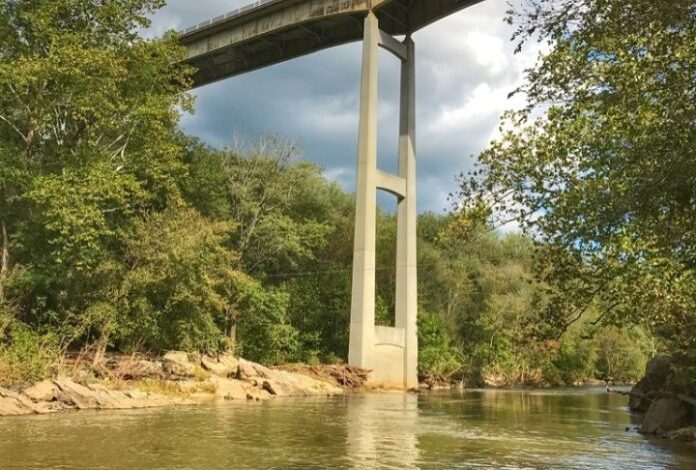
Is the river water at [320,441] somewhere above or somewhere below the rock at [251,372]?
below

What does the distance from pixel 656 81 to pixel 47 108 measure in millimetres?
27655

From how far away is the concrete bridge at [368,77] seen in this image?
140 ft

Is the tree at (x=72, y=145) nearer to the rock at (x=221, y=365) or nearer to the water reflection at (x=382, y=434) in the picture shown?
the rock at (x=221, y=365)

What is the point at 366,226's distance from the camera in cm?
4275

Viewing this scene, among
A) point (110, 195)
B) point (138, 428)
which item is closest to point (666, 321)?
point (138, 428)

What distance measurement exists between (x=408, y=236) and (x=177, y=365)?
19749 millimetres

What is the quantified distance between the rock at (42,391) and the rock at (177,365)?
26.3ft

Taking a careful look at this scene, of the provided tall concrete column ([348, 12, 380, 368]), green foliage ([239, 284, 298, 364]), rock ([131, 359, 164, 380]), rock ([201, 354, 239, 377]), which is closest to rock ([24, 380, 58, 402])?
rock ([131, 359, 164, 380])

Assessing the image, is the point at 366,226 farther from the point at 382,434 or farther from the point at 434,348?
the point at 382,434

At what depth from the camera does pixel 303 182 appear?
50594 mm

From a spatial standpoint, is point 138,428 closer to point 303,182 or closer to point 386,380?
point 386,380

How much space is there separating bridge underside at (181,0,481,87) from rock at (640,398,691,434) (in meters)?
30.5

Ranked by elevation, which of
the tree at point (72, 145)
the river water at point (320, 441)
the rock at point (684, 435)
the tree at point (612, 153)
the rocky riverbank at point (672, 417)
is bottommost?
the river water at point (320, 441)

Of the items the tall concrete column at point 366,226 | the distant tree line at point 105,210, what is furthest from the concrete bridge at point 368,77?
the distant tree line at point 105,210
